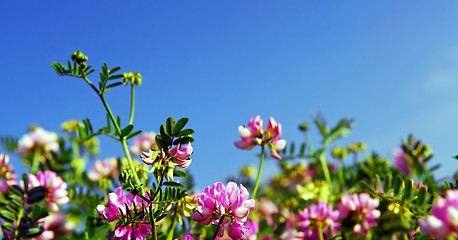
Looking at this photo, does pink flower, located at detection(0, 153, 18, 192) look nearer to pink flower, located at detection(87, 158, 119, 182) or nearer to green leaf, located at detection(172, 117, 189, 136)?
pink flower, located at detection(87, 158, 119, 182)

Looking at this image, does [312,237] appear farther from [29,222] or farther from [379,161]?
[29,222]

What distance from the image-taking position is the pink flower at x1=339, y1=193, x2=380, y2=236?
1.93 metres

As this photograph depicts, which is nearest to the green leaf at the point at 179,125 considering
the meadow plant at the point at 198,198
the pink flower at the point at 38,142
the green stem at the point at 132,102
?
the meadow plant at the point at 198,198

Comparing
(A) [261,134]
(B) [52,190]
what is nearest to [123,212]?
(A) [261,134]

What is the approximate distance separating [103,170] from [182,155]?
98.9 inches

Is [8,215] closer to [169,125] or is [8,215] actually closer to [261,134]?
[169,125]

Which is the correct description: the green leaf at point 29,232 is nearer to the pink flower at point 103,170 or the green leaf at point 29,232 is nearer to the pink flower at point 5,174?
the pink flower at point 5,174

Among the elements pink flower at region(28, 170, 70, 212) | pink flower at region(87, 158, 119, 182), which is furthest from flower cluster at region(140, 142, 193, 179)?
pink flower at region(87, 158, 119, 182)

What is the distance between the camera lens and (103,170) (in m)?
3.43

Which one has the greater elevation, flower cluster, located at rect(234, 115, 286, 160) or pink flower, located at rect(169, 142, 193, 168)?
flower cluster, located at rect(234, 115, 286, 160)

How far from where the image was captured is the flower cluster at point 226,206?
46.0 inches

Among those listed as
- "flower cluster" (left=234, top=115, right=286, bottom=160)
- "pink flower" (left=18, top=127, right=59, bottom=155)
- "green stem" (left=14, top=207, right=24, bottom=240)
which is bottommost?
"green stem" (left=14, top=207, right=24, bottom=240)

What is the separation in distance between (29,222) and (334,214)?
139 centimetres

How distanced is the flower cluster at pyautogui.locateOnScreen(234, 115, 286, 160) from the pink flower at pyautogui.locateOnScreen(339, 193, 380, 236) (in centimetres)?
56
